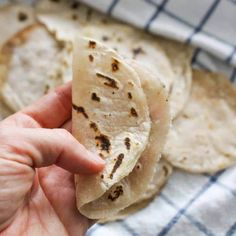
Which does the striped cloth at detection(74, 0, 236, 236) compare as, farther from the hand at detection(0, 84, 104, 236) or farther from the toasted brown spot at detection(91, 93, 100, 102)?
the toasted brown spot at detection(91, 93, 100, 102)

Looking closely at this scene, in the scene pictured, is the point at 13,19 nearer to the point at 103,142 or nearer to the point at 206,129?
the point at 206,129

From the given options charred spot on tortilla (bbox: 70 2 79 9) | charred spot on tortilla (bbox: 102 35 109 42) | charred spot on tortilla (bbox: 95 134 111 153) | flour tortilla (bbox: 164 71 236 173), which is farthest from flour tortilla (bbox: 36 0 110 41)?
charred spot on tortilla (bbox: 95 134 111 153)

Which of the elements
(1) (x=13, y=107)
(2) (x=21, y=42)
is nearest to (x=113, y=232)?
(1) (x=13, y=107)

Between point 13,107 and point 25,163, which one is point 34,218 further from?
point 13,107

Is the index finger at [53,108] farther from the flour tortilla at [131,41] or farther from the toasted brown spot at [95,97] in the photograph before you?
the flour tortilla at [131,41]

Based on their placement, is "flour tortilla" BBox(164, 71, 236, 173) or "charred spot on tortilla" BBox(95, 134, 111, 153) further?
"flour tortilla" BBox(164, 71, 236, 173)

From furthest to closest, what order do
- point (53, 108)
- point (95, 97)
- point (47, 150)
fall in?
point (53, 108) → point (95, 97) → point (47, 150)

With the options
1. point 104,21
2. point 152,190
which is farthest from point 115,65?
point 104,21

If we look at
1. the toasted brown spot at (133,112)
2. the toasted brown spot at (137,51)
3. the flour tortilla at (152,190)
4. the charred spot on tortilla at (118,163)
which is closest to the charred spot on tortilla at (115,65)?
the toasted brown spot at (133,112)
